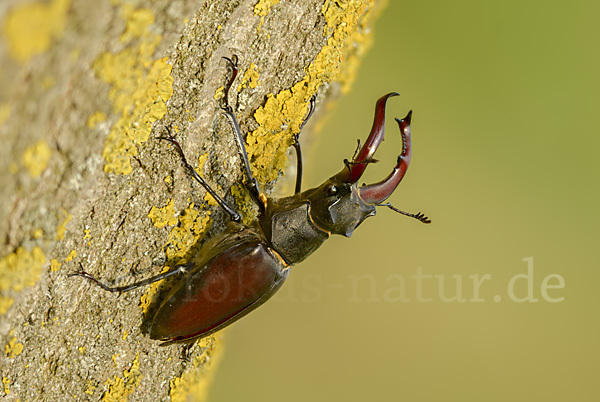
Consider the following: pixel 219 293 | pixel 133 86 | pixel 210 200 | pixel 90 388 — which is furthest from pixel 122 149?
pixel 90 388

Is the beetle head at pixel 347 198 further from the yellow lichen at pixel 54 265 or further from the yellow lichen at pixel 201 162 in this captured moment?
the yellow lichen at pixel 54 265

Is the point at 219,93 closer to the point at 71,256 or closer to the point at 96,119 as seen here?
the point at 96,119

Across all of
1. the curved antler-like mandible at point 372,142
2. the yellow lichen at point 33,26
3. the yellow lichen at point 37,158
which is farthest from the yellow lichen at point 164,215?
the yellow lichen at point 33,26

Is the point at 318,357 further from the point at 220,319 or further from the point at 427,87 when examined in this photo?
the point at 427,87

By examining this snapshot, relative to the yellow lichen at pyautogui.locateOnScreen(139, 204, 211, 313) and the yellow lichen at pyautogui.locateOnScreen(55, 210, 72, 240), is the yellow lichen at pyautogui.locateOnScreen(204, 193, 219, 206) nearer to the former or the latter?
the yellow lichen at pyautogui.locateOnScreen(139, 204, 211, 313)

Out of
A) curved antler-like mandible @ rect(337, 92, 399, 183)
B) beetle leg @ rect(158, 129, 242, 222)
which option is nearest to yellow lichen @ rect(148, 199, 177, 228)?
beetle leg @ rect(158, 129, 242, 222)
